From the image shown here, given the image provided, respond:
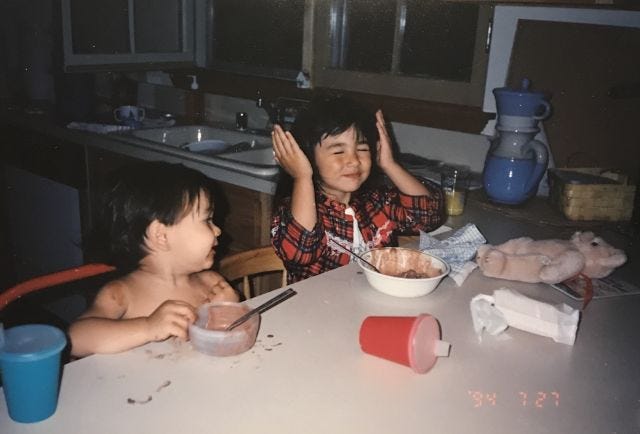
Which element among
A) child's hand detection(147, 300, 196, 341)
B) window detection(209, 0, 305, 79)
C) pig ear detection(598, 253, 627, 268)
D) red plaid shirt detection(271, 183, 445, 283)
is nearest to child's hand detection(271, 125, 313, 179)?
red plaid shirt detection(271, 183, 445, 283)

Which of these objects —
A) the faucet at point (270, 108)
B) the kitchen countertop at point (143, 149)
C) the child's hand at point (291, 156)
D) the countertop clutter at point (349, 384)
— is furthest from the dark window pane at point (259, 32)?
the countertop clutter at point (349, 384)

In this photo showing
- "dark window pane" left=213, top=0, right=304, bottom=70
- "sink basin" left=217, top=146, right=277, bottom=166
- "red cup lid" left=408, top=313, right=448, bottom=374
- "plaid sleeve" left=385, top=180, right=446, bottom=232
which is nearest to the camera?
"red cup lid" left=408, top=313, right=448, bottom=374

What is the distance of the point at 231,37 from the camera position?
304 centimetres

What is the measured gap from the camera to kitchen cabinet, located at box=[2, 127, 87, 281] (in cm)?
264

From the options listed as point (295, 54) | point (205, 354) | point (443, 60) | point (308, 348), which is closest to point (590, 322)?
point (308, 348)

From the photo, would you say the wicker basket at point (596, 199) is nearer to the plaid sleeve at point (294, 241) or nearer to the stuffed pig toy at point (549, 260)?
the stuffed pig toy at point (549, 260)

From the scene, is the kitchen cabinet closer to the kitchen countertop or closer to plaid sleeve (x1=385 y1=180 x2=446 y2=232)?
the kitchen countertop

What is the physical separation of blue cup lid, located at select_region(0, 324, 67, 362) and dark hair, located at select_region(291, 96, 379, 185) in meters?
1.00

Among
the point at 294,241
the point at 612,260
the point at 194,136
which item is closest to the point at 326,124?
the point at 294,241

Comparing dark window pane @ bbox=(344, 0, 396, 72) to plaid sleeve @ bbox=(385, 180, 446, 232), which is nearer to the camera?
plaid sleeve @ bbox=(385, 180, 446, 232)

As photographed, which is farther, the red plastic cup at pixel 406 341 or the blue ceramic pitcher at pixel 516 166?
the blue ceramic pitcher at pixel 516 166

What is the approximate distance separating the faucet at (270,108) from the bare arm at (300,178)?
1115 millimetres

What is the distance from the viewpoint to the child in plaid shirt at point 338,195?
1.46 m

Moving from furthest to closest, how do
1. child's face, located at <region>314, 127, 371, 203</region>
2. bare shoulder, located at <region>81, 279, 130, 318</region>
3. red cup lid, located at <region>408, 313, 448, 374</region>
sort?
child's face, located at <region>314, 127, 371, 203</region> → bare shoulder, located at <region>81, 279, 130, 318</region> → red cup lid, located at <region>408, 313, 448, 374</region>
